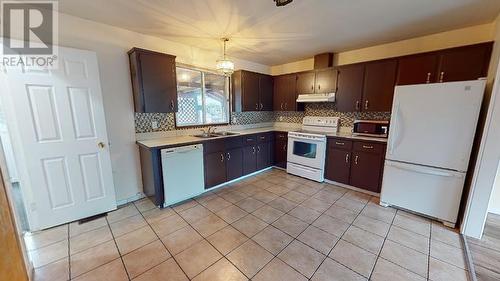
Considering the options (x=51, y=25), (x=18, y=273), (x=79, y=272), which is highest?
(x=51, y=25)

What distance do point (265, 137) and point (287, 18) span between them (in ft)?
7.66

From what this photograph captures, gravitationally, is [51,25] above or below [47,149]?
above

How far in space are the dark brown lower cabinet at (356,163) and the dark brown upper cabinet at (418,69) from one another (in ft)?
3.45

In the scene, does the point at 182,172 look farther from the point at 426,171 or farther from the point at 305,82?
the point at 426,171

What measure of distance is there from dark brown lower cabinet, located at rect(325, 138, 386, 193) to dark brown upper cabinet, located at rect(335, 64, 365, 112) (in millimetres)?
686

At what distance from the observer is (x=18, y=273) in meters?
1.36

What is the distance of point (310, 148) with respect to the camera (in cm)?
377

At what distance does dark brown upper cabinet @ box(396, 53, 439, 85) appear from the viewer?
2.71 metres

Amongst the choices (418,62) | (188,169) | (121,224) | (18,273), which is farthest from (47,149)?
(418,62)

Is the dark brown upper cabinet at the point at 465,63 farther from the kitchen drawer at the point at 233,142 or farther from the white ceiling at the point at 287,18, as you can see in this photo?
the kitchen drawer at the point at 233,142

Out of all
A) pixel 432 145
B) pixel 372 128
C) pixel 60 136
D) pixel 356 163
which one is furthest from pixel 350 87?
pixel 60 136

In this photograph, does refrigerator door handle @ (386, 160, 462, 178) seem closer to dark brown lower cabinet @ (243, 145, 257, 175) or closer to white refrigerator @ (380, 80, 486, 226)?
white refrigerator @ (380, 80, 486, 226)

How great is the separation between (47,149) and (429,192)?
4617 millimetres

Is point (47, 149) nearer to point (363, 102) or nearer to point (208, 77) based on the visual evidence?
point (208, 77)
